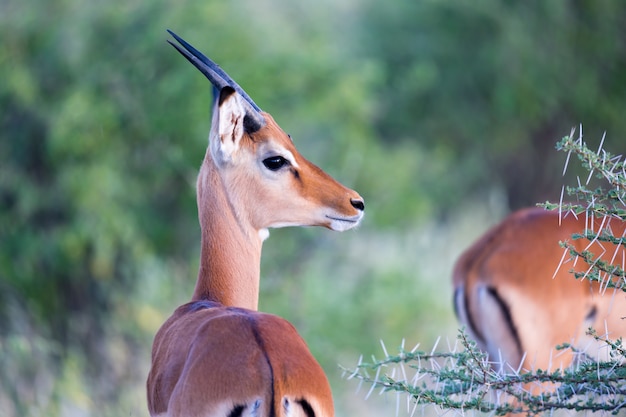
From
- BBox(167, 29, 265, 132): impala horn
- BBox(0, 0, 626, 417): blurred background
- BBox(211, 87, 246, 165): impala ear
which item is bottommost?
BBox(211, 87, 246, 165): impala ear

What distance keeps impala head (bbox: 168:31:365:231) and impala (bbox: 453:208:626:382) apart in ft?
5.37

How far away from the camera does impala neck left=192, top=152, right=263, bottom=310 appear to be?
4.57 metres

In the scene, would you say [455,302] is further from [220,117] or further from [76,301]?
[76,301]

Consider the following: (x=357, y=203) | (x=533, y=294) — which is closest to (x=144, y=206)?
(x=533, y=294)

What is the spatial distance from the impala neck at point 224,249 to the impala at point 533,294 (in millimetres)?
1832

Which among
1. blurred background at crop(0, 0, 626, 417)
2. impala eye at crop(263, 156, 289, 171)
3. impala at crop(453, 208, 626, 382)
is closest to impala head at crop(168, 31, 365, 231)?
impala eye at crop(263, 156, 289, 171)

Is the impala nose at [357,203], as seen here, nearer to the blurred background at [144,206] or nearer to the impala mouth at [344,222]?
the impala mouth at [344,222]

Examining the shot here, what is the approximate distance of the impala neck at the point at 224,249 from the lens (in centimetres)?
457

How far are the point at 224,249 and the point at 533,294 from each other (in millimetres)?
2203

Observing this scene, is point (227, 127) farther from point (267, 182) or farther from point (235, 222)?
point (235, 222)

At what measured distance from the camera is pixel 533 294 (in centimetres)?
603

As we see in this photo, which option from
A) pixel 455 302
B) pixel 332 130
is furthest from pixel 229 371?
pixel 332 130

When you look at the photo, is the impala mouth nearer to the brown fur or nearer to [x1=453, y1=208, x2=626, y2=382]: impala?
the brown fur

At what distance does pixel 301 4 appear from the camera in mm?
20375
